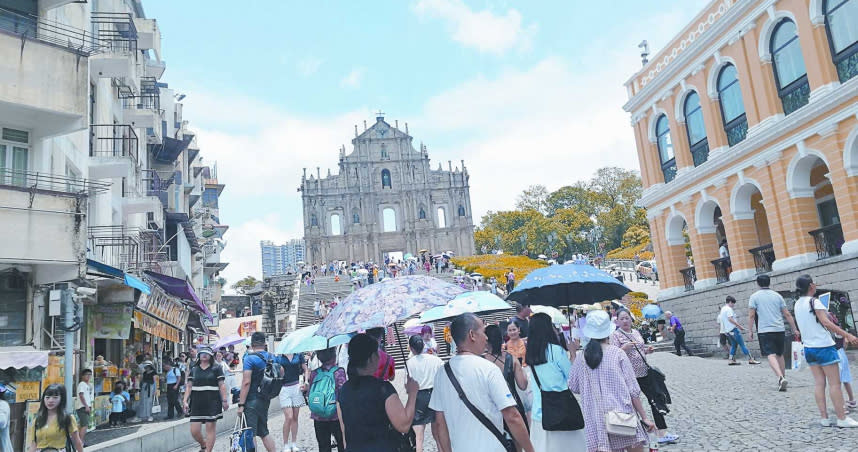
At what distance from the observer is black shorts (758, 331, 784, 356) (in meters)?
9.01

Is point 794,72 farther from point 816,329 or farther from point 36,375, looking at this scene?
point 36,375

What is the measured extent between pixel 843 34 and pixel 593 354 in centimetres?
1302

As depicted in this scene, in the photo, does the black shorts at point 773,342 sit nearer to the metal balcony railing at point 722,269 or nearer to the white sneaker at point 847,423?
the white sneaker at point 847,423

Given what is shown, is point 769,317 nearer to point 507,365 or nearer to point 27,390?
point 507,365

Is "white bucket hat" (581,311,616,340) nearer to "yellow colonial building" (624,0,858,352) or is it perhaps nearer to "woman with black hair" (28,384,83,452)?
"woman with black hair" (28,384,83,452)

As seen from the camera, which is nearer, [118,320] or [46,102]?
[46,102]

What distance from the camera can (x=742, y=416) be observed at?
8266 mm

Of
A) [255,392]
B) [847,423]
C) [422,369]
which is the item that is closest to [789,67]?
[847,423]

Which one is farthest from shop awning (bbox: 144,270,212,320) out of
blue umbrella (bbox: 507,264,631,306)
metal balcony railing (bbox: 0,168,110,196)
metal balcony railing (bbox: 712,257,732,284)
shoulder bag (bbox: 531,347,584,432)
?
metal balcony railing (bbox: 712,257,732,284)

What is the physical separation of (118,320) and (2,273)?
4.18 m

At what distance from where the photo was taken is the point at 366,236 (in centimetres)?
6400

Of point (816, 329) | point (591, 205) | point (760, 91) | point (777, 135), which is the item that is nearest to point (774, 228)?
point (777, 135)

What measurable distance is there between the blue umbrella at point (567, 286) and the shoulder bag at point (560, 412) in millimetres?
2207

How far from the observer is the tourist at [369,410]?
4.13m
